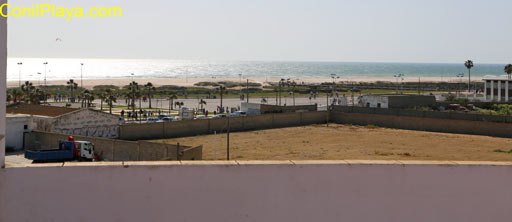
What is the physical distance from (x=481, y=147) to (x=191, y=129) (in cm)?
2016

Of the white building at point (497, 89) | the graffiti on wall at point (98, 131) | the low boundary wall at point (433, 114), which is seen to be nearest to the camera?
the graffiti on wall at point (98, 131)

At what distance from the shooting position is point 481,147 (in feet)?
121

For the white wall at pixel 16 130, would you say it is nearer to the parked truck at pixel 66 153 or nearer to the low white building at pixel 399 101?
the parked truck at pixel 66 153

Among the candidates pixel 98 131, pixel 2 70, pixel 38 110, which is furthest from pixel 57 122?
pixel 2 70

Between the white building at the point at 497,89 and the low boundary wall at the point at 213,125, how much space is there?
28.4m

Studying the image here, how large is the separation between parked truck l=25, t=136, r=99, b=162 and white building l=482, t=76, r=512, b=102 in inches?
2169

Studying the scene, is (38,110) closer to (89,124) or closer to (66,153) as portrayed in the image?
(89,124)

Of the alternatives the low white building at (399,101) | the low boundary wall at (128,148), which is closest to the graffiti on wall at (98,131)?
the low boundary wall at (128,148)

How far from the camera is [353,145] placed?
38219 millimetres

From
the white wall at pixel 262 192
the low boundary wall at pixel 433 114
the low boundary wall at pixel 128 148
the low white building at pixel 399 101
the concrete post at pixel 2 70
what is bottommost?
the low boundary wall at pixel 128 148

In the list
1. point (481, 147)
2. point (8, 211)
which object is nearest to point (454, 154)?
point (481, 147)

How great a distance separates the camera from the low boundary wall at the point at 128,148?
26.0 m

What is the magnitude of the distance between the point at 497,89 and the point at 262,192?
71570 mm

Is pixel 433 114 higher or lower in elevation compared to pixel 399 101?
lower
